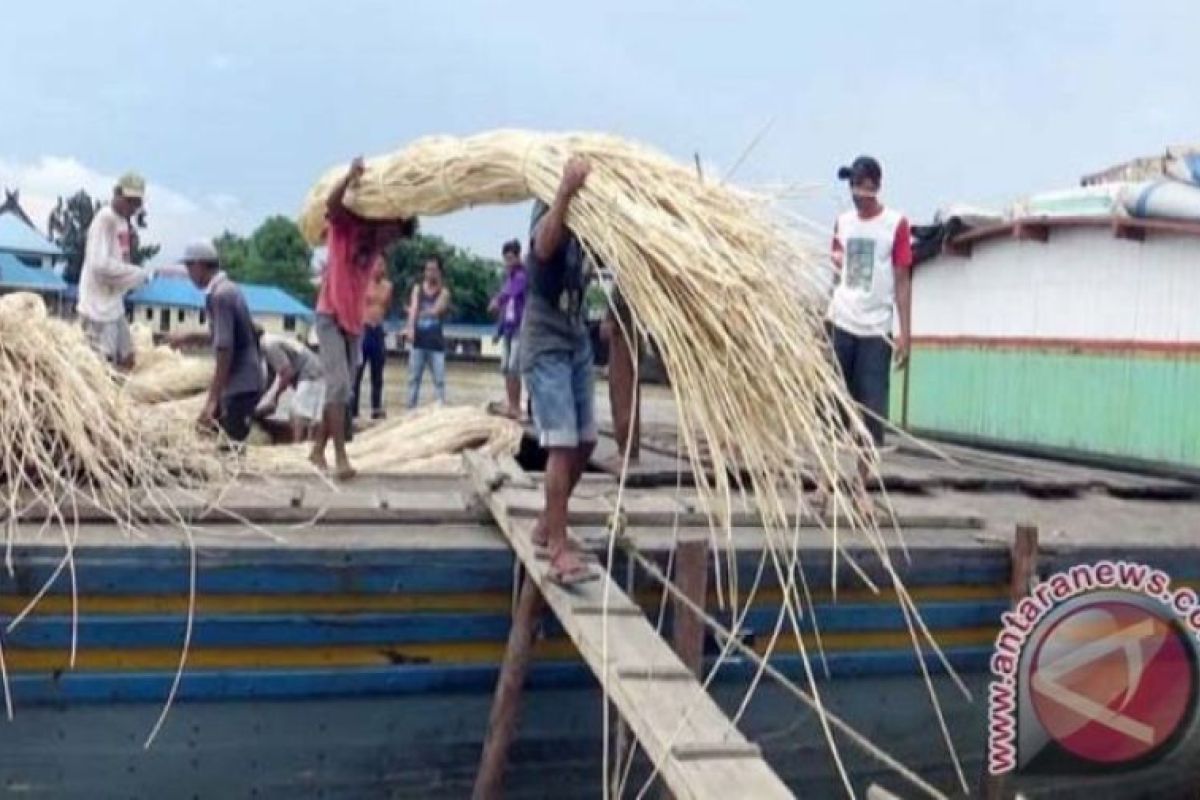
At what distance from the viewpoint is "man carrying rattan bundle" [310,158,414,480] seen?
5441mm

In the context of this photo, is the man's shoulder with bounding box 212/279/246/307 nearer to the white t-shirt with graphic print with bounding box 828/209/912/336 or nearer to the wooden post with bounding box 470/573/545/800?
the wooden post with bounding box 470/573/545/800

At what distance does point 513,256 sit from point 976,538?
211 inches

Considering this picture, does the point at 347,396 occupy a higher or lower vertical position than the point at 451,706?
higher

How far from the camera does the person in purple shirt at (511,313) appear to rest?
786cm

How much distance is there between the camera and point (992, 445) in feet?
28.8

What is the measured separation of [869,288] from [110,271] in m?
3.60

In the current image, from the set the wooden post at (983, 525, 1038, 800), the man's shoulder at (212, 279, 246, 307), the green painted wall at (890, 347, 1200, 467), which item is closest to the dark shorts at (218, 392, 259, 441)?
the man's shoulder at (212, 279, 246, 307)

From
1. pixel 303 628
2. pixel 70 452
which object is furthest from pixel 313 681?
pixel 70 452

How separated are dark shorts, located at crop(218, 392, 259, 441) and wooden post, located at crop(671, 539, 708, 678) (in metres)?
2.74

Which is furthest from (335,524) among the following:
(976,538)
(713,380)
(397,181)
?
(976,538)

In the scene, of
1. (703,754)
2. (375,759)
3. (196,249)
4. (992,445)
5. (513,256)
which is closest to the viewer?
(703,754)

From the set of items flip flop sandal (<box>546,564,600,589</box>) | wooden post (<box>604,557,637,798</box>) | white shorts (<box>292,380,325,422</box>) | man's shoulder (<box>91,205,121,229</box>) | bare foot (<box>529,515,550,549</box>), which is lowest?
wooden post (<box>604,557,637,798</box>)

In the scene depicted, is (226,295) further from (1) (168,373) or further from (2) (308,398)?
(1) (168,373)

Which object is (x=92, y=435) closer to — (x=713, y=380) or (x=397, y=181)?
(x=397, y=181)
